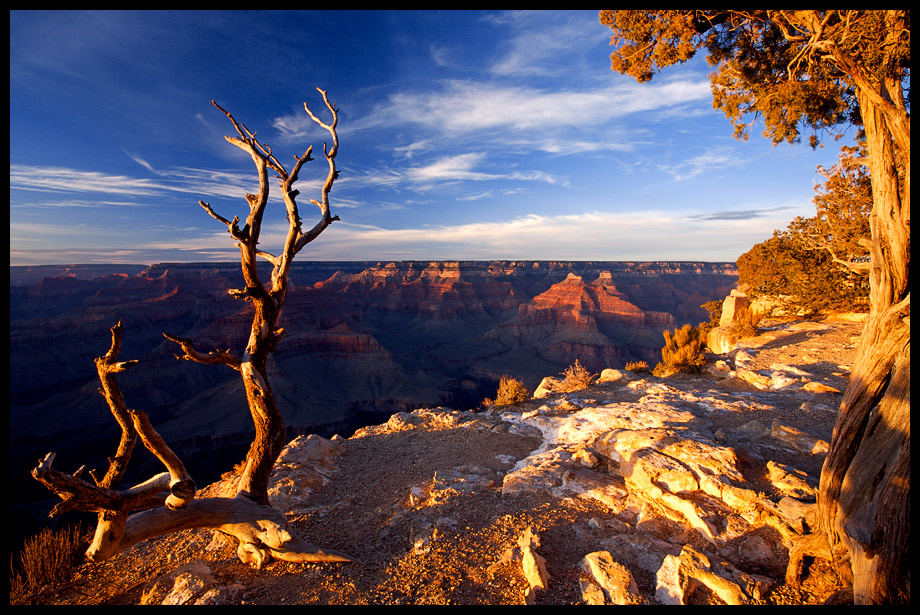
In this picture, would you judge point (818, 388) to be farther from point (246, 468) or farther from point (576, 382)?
point (246, 468)

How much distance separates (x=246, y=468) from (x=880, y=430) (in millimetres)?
6008

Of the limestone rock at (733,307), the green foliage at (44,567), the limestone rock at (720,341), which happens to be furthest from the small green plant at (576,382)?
the green foliage at (44,567)

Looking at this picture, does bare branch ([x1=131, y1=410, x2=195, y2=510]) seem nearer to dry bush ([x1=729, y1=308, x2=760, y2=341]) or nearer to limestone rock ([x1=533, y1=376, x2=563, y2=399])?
limestone rock ([x1=533, y1=376, x2=563, y2=399])

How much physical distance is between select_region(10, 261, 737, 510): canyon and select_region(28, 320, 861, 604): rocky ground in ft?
102

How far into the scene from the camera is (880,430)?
3066 mm

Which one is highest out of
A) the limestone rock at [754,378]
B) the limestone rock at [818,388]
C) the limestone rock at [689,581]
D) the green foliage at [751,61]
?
the green foliage at [751,61]

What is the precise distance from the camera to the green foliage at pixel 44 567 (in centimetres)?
393

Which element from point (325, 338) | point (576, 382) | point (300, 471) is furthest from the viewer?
point (325, 338)

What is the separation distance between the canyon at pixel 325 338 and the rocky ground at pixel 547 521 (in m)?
31.2

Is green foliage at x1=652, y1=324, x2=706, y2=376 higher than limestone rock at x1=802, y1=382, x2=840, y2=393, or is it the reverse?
limestone rock at x1=802, y1=382, x2=840, y2=393

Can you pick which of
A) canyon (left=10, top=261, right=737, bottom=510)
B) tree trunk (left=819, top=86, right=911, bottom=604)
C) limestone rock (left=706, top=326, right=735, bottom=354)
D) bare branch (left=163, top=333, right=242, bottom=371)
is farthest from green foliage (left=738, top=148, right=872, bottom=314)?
canyon (left=10, top=261, right=737, bottom=510)

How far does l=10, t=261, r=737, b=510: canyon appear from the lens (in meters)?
38.6

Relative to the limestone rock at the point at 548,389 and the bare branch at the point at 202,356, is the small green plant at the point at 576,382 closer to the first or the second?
the limestone rock at the point at 548,389

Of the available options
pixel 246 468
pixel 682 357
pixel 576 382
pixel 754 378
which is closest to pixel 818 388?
pixel 754 378
